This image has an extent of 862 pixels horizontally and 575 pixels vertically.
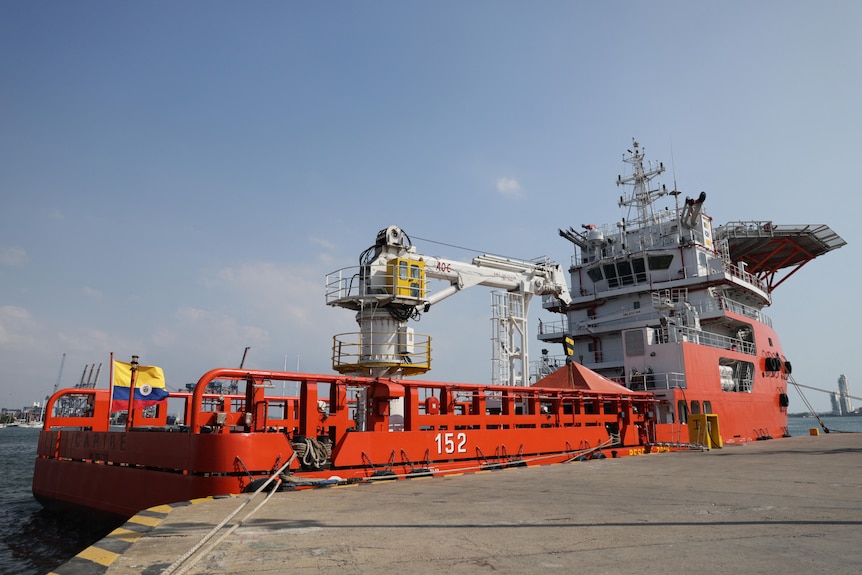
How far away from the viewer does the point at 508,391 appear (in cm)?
1506

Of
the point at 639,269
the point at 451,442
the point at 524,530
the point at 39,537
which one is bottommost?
the point at 39,537

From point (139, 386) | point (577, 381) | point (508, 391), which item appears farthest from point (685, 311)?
point (139, 386)

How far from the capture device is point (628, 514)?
716cm

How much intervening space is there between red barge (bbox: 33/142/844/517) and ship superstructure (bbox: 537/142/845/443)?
95 millimetres

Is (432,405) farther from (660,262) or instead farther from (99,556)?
(660,262)

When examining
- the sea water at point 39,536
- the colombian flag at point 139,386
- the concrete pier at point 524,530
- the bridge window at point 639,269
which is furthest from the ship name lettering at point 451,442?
the bridge window at point 639,269

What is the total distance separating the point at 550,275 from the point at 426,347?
23.5ft

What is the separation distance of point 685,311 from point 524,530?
874 inches

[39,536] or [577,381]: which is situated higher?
[577,381]

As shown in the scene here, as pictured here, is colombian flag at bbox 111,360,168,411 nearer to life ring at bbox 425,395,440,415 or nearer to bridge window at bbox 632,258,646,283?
life ring at bbox 425,395,440,415

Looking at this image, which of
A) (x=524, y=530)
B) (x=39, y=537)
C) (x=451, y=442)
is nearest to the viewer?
(x=524, y=530)

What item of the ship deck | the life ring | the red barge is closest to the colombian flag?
the red barge

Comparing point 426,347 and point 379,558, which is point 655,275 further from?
point 379,558

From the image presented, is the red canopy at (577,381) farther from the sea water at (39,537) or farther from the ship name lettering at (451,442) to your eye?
the sea water at (39,537)
